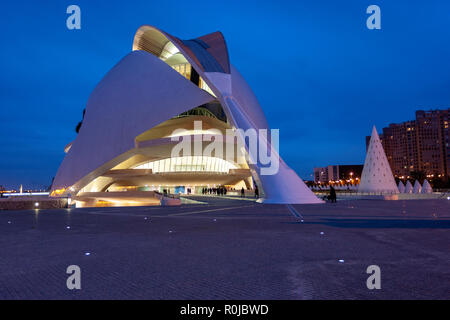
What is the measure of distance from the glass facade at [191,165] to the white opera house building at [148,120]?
Result: 0.17 m

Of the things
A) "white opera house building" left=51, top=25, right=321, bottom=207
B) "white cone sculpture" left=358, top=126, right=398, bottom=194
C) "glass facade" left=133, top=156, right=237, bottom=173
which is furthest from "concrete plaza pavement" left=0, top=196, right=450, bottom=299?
"glass facade" left=133, top=156, right=237, bottom=173

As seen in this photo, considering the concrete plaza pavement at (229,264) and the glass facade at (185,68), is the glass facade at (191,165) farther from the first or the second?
the concrete plaza pavement at (229,264)

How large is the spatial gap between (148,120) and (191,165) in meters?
12.3

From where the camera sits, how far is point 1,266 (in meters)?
4.91

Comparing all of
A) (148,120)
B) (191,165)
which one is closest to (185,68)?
(191,165)

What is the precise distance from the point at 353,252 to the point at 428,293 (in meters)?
2.22

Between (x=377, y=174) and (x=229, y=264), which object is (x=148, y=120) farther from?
(x=229, y=264)

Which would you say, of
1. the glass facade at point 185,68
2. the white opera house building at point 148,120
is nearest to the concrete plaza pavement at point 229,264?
the white opera house building at point 148,120

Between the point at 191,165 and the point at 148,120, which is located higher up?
the point at 148,120

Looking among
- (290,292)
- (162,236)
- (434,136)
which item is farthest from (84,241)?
(434,136)

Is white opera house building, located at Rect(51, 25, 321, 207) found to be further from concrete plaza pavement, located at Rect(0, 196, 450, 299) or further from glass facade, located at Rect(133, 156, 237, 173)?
concrete plaza pavement, located at Rect(0, 196, 450, 299)

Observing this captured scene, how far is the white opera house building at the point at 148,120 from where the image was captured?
30.8 metres

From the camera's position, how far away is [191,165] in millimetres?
42875
